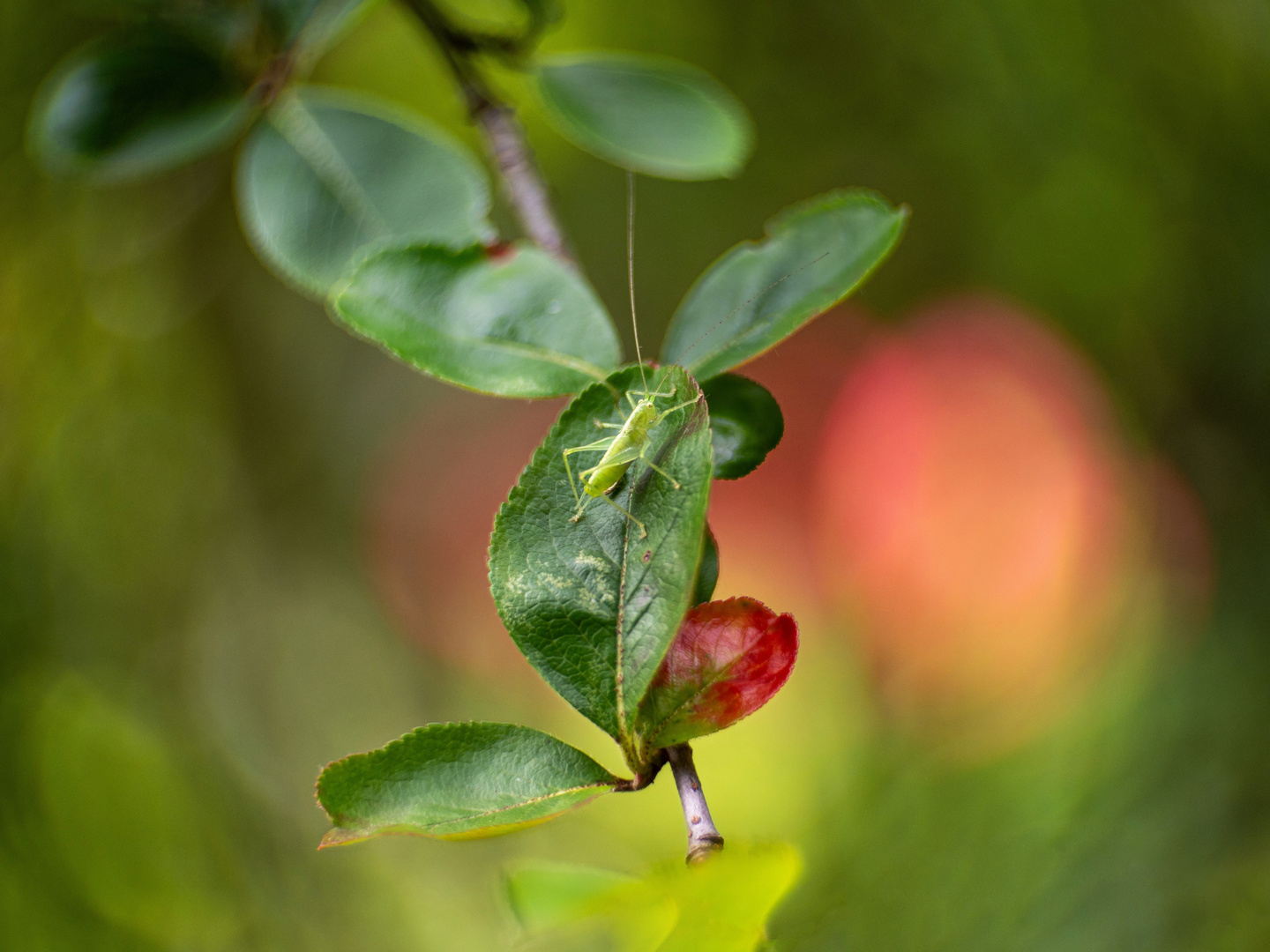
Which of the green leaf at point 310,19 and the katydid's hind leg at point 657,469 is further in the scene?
the green leaf at point 310,19

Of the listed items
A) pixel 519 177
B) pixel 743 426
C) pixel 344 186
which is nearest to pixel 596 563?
pixel 743 426

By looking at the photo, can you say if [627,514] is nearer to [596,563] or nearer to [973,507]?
[596,563]

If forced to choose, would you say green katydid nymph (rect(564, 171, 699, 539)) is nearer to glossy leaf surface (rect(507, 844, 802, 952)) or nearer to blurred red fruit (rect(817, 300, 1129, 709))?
glossy leaf surface (rect(507, 844, 802, 952))

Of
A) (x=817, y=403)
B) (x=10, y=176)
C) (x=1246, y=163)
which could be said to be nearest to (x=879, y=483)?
(x=817, y=403)

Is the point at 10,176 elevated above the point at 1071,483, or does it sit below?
above

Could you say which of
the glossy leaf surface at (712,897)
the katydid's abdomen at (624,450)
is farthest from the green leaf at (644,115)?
the glossy leaf surface at (712,897)

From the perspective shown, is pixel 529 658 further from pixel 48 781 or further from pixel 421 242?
pixel 48 781

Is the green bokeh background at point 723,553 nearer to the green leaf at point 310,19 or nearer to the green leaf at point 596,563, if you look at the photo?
the green leaf at point 310,19
